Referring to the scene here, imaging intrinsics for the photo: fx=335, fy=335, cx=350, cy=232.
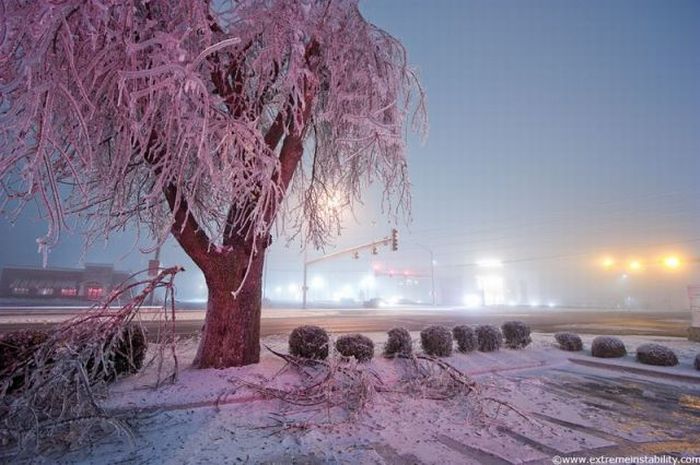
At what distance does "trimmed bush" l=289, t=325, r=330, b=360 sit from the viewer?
23.1 ft

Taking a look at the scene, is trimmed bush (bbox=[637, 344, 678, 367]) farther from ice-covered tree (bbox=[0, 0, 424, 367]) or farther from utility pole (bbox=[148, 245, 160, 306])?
utility pole (bbox=[148, 245, 160, 306])

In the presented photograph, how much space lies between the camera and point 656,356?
862cm

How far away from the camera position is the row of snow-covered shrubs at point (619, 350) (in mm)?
8562

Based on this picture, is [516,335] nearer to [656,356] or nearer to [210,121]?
[656,356]

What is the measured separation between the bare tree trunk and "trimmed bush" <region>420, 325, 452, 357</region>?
14.3 feet

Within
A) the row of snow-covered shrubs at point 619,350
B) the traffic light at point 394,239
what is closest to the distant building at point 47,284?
the traffic light at point 394,239

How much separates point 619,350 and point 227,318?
35.2 ft

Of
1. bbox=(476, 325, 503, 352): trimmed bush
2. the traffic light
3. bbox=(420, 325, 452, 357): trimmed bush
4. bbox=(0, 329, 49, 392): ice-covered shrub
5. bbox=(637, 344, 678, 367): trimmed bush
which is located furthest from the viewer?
the traffic light

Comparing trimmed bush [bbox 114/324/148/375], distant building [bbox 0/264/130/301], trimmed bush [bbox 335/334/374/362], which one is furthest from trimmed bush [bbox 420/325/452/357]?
distant building [bbox 0/264/130/301]

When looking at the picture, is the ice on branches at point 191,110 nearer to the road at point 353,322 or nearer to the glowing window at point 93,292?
the road at point 353,322

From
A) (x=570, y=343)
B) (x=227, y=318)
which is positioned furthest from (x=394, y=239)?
(x=227, y=318)

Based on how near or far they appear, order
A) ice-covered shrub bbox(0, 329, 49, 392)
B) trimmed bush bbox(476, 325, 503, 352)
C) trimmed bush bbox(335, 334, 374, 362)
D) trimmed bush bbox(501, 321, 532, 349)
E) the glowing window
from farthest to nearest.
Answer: the glowing window < trimmed bush bbox(501, 321, 532, 349) < trimmed bush bbox(476, 325, 503, 352) < trimmed bush bbox(335, 334, 374, 362) < ice-covered shrub bbox(0, 329, 49, 392)

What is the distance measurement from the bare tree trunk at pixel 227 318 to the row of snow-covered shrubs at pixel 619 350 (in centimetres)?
978

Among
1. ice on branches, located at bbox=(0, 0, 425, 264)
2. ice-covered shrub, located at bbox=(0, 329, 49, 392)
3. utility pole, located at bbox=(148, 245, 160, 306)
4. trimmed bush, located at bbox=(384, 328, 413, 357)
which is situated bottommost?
trimmed bush, located at bbox=(384, 328, 413, 357)
